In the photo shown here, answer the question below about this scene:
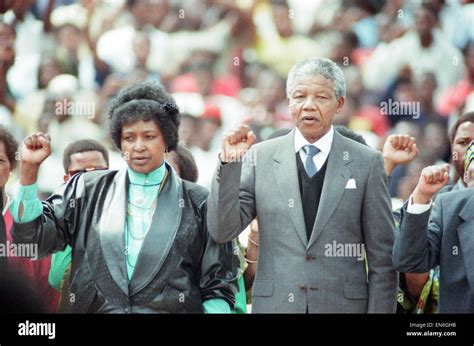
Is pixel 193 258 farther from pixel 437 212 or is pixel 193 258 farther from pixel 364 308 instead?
pixel 437 212

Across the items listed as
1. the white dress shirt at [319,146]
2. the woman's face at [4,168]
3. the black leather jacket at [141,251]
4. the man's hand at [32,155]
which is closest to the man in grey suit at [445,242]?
the white dress shirt at [319,146]

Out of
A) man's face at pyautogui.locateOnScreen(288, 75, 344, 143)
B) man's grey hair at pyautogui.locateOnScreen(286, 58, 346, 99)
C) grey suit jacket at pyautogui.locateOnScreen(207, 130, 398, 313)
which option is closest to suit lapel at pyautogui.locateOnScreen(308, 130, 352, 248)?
grey suit jacket at pyautogui.locateOnScreen(207, 130, 398, 313)

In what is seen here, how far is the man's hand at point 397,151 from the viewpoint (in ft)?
12.0

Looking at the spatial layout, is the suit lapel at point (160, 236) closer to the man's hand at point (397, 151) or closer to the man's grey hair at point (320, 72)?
the man's grey hair at point (320, 72)

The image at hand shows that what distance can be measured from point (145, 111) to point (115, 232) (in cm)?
48

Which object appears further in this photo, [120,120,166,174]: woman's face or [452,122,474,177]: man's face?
[452,122,474,177]: man's face

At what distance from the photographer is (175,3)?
13.0 ft

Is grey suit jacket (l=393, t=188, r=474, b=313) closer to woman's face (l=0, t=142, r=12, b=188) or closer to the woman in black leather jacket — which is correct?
the woman in black leather jacket

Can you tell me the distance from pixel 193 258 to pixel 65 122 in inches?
33.2

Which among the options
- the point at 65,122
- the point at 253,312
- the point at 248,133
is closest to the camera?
the point at 248,133

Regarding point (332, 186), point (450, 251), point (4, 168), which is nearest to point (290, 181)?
point (332, 186)

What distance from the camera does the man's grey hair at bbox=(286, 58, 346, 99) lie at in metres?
3.60

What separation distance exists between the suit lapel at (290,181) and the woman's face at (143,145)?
0.46 m
